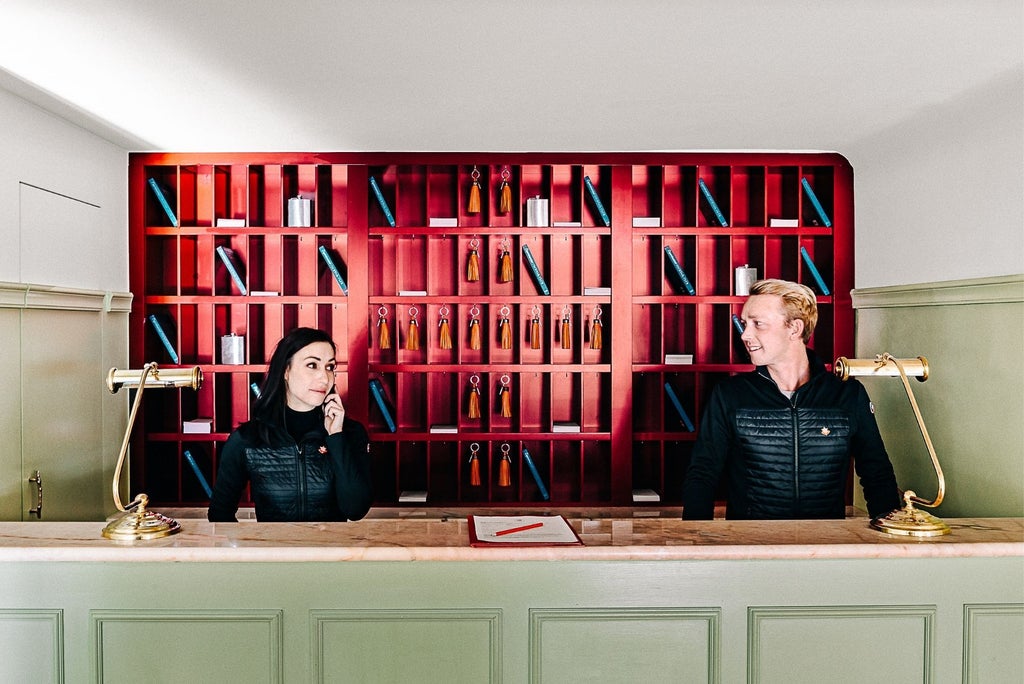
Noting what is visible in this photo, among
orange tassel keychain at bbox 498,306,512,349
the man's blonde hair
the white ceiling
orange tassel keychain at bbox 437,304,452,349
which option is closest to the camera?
the white ceiling

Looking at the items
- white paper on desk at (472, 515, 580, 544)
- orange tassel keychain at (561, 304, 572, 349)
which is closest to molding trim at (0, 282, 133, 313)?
white paper on desk at (472, 515, 580, 544)

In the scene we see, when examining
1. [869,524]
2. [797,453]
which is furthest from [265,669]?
[797,453]

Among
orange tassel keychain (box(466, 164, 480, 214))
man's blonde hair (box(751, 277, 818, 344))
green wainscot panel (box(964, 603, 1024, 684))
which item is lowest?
green wainscot panel (box(964, 603, 1024, 684))

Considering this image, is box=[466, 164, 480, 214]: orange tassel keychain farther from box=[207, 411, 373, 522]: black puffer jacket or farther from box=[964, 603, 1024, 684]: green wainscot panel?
box=[964, 603, 1024, 684]: green wainscot panel

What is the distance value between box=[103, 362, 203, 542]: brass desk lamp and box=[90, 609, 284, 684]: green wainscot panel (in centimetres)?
18

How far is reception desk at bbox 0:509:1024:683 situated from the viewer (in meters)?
1.73

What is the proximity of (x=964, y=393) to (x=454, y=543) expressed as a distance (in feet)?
7.05

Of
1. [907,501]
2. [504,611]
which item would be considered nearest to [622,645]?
[504,611]

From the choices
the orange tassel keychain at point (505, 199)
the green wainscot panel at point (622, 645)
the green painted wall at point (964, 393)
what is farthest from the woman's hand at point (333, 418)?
the green painted wall at point (964, 393)

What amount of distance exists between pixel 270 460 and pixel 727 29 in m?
2.00

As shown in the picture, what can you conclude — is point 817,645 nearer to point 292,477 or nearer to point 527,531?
point 527,531

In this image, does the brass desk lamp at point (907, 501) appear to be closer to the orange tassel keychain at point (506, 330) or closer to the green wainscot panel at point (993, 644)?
the green wainscot panel at point (993, 644)

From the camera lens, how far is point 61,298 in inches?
122

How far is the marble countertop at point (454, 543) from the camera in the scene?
1728 mm
